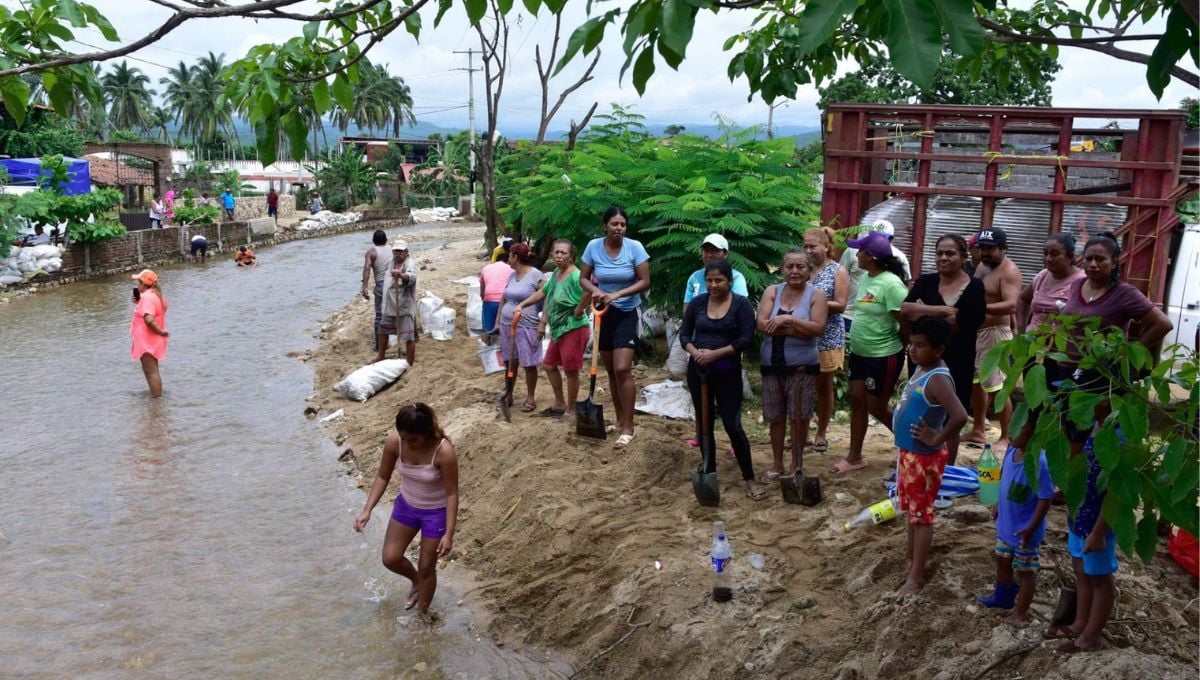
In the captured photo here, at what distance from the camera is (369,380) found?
1198 centimetres

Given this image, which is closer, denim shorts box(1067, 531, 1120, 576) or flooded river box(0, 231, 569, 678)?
denim shorts box(1067, 531, 1120, 576)

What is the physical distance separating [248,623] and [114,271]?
67.4ft

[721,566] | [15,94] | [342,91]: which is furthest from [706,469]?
[15,94]

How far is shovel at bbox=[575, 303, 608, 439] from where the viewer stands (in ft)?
26.0

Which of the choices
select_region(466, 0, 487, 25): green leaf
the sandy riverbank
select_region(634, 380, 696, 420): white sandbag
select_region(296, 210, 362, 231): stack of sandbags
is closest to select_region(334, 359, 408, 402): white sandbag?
the sandy riverbank

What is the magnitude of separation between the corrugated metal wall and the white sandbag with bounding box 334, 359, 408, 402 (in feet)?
19.6

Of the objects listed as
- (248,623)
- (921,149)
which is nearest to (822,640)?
(248,623)

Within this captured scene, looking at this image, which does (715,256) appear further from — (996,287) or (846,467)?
(996,287)

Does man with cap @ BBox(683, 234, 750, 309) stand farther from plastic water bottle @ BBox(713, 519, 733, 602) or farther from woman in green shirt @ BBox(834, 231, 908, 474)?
plastic water bottle @ BBox(713, 519, 733, 602)

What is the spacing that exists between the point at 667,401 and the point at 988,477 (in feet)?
11.6

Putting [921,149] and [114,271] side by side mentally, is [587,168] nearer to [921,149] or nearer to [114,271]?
[921,149]

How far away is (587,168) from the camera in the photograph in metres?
10.3

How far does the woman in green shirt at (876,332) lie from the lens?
6623 mm

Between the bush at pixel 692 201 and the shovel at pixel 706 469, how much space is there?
8.25ft
